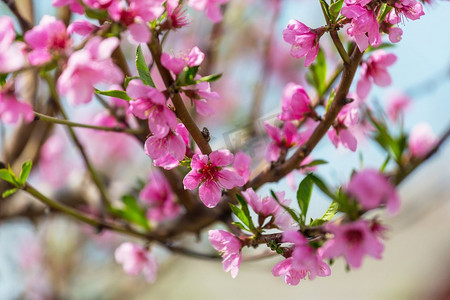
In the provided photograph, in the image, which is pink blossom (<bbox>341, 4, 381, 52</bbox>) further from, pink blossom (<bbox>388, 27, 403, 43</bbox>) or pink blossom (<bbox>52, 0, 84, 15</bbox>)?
pink blossom (<bbox>52, 0, 84, 15</bbox>)

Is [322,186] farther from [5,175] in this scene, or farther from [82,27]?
[5,175]

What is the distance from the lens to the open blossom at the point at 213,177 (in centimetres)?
75

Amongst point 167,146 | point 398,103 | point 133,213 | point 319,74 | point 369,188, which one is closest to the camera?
point 369,188

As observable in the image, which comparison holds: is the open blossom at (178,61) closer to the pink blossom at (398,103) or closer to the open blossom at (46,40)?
the open blossom at (46,40)

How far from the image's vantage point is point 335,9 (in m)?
0.72

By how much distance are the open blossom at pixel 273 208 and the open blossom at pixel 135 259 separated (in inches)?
20.6

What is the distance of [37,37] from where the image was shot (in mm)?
618

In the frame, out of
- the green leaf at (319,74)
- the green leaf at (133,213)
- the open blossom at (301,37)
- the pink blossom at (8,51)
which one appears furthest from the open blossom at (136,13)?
the green leaf at (133,213)

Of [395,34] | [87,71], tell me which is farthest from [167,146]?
[395,34]

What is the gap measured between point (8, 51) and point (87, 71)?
105mm

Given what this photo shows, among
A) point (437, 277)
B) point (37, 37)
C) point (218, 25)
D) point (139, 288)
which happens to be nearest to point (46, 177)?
point (139, 288)

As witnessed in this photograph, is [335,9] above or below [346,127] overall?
above

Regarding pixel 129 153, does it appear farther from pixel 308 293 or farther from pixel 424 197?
pixel 308 293

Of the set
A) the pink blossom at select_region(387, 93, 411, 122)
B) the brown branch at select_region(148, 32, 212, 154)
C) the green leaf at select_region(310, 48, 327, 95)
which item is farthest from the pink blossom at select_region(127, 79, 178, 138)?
the pink blossom at select_region(387, 93, 411, 122)
